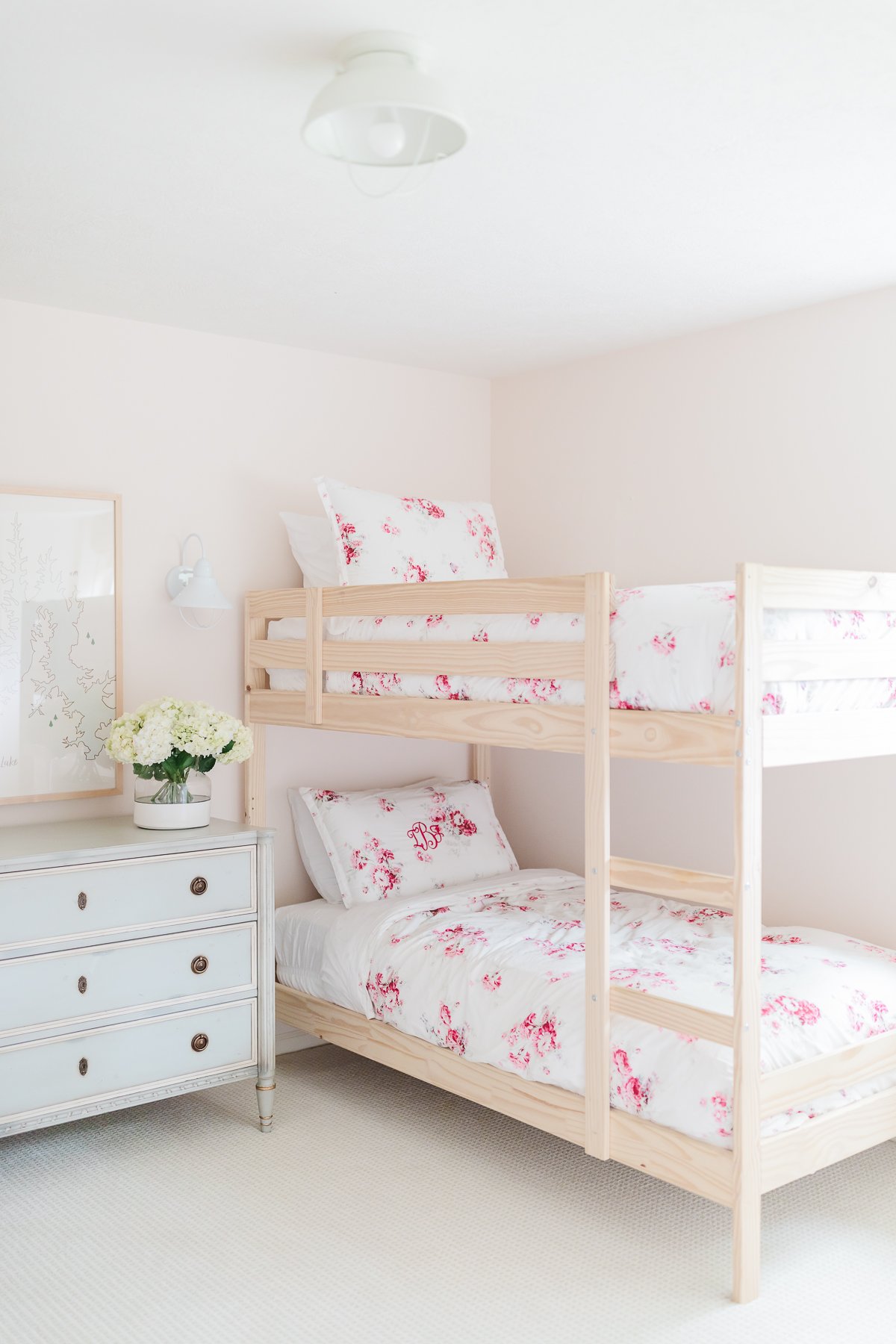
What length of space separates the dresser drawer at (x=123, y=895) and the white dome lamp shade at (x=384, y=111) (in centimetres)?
179

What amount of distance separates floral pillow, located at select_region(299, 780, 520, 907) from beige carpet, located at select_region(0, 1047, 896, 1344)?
0.70 meters

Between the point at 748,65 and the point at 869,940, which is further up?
the point at 748,65

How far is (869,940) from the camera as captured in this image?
125 inches

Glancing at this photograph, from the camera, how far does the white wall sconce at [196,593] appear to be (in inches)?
135

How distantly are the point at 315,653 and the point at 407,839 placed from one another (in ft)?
2.42

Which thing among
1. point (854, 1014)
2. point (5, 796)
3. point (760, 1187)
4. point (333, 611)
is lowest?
point (760, 1187)

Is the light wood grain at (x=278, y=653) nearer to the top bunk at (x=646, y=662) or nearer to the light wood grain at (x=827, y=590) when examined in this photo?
the top bunk at (x=646, y=662)

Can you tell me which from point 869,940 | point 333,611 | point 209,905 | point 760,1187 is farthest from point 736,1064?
point 333,611

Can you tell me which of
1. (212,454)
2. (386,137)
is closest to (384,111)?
(386,137)

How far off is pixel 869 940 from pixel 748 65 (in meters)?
2.26

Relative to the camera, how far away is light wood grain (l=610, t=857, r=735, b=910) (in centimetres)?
229

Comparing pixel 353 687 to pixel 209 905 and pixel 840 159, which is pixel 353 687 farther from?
pixel 840 159

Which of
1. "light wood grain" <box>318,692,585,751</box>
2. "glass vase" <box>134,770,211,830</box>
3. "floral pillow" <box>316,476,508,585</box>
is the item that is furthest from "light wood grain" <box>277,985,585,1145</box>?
"floral pillow" <box>316,476,508,585</box>

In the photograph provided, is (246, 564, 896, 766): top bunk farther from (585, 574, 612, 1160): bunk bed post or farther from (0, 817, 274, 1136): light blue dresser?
(0, 817, 274, 1136): light blue dresser
